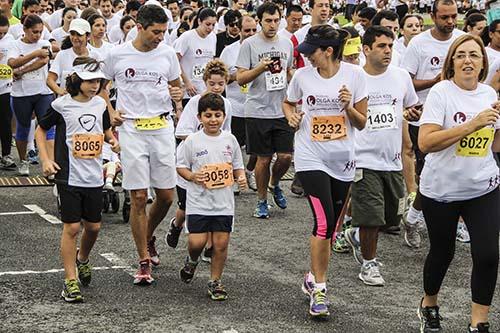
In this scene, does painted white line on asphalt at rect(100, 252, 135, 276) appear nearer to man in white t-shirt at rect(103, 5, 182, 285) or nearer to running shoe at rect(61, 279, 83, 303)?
man in white t-shirt at rect(103, 5, 182, 285)

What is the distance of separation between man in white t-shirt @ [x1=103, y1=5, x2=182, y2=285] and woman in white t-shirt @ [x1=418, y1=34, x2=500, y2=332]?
2.35 meters

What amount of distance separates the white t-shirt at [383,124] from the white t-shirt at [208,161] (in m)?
1.24

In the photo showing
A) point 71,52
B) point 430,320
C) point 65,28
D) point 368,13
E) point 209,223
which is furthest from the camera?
point 65,28

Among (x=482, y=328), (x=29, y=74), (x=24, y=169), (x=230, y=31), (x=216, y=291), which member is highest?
(x=230, y=31)

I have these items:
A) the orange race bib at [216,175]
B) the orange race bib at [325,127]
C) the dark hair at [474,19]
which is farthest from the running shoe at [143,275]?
the dark hair at [474,19]

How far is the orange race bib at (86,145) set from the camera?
7.91 m

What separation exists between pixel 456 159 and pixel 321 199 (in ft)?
3.84

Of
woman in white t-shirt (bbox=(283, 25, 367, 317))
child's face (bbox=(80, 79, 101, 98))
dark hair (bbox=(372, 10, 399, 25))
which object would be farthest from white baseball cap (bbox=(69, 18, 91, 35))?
woman in white t-shirt (bbox=(283, 25, 367, 317))

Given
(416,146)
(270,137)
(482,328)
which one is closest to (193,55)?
(270,137)

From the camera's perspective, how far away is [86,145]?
7.95m

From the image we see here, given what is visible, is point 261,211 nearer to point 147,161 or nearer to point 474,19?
point 147,161

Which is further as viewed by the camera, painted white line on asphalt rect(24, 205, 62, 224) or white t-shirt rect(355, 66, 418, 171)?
painted white line on asphalt rect(24, 205, 62, 224)

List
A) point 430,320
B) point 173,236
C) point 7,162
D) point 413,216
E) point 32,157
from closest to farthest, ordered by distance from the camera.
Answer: point 430,320, point 173,236, point 413,216, point 7,162, point 32,157

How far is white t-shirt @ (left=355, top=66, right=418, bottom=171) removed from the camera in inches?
344
